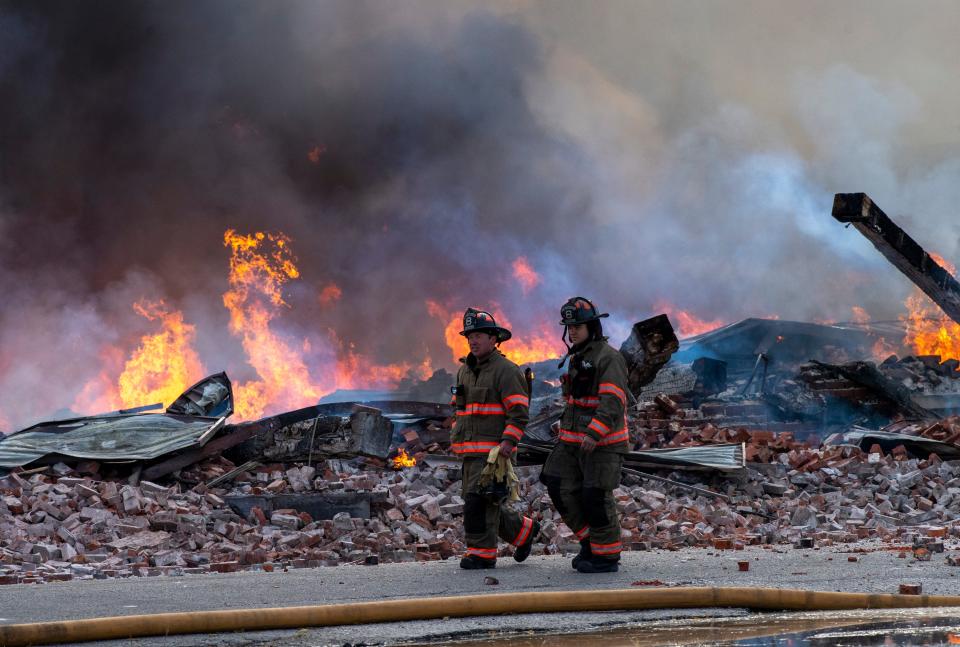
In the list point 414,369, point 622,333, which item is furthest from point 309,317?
point 622,333

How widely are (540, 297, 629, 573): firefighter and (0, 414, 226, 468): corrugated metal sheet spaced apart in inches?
257

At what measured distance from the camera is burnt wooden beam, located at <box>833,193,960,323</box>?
12.0 m

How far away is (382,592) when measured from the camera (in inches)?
232

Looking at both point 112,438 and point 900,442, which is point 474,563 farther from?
point 900,442

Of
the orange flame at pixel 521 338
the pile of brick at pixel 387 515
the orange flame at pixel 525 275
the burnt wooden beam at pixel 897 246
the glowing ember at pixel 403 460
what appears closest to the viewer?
the pile of brick at pixel 387 515

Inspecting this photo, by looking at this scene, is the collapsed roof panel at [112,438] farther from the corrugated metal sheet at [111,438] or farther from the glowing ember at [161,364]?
the glowing ember at [161,364]

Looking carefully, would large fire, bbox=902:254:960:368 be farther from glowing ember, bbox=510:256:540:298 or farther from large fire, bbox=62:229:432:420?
large fire, bbox=62:229:432:420

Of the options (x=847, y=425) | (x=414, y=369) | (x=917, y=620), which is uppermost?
(x=414, y=369)

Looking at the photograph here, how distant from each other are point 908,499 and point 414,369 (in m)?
19.3

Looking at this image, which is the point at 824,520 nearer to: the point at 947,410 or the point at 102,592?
the point at 102,592

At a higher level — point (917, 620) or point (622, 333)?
point (622, 333)

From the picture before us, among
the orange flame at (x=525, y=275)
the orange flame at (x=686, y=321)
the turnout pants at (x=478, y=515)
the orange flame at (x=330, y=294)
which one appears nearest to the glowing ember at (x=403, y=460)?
the turnout pants at (x=478, y=515)

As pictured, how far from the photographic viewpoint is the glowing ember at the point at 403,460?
12.5 meters

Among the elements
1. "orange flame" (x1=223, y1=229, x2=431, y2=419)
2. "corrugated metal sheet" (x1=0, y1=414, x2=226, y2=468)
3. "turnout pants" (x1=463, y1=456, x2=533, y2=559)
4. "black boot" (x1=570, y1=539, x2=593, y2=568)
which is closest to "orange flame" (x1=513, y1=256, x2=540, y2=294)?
"orange flame" (x1=223, y1=229, x2=431, y2=419)
